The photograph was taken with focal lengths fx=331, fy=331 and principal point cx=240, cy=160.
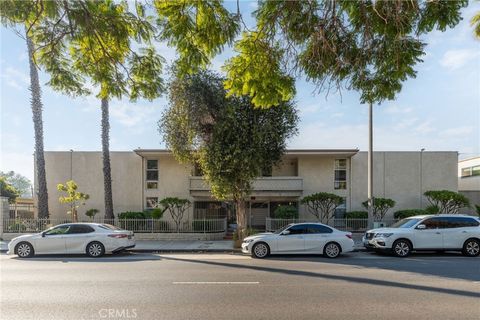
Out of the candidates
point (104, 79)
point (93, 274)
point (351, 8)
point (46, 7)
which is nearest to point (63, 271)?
point (93, 274)

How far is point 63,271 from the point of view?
373 inches

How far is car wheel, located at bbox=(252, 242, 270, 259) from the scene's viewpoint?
1217 cm

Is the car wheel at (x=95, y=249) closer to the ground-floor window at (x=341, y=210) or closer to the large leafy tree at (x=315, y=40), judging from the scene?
the large leafy tree at (x=315, y=40)

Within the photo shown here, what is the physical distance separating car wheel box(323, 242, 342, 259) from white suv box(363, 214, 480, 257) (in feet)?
5.93

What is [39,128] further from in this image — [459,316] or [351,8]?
[459,316]

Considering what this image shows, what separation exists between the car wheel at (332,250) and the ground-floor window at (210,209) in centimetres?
1069

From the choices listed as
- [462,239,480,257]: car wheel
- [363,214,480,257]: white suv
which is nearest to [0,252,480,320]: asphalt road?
[363,214,480,257]: white suv

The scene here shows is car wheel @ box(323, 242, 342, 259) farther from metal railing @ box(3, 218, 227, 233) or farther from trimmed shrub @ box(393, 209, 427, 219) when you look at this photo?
trimmed shrub @ box(393, 209, 427, 219)

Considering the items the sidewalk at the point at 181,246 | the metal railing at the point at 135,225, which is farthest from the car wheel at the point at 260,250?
the metal railing at the point at 135,225

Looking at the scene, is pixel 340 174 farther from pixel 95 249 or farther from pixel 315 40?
pixel 315 40

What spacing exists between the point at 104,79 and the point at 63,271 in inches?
249

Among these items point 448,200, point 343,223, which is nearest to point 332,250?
point 343,223

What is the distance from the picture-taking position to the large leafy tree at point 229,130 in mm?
14070

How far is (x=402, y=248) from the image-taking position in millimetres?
12453
